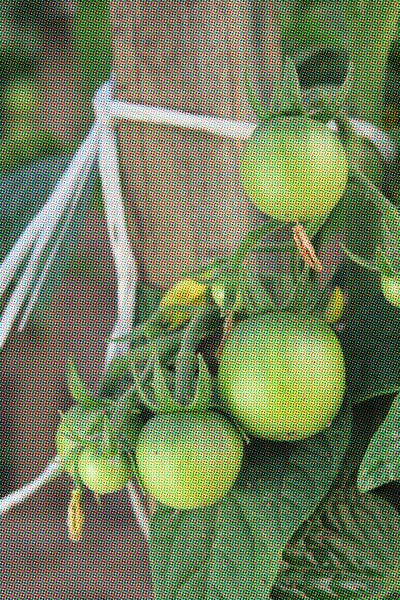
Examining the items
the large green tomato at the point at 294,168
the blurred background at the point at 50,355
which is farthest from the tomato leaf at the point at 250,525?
the blurred background at the point at 50,355

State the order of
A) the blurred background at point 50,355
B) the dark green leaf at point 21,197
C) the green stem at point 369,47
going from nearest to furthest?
the green stem at point 369,47, the dark green leaf at point 21,197, the blurred background at point 50,355

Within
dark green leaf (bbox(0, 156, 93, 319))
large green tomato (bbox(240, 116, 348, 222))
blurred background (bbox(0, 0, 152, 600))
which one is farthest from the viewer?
blurred background (bbox(0, 0, 152, 600))

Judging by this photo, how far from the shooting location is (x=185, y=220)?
0.33 m

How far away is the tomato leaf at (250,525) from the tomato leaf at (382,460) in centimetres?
4

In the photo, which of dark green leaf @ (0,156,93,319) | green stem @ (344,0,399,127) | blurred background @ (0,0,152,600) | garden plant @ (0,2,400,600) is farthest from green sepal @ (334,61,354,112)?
blurred background @ (0,0,152,600)

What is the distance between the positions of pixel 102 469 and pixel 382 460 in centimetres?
10

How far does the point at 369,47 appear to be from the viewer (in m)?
0.31

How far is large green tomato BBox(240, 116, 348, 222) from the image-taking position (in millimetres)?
189

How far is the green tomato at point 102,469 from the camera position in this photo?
0.22 meters

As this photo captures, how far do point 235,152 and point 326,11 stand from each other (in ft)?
0.32

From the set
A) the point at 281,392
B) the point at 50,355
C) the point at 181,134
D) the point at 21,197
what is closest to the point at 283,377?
the point at 281,392

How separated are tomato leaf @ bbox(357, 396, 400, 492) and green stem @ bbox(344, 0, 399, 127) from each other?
0.55 ft

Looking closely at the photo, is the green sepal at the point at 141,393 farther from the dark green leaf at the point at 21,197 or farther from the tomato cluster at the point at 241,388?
the dark green leaf at the point at 21,197

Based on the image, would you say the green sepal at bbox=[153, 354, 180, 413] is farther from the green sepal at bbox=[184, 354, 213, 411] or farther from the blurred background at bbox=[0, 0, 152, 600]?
the blurred background at bbox=[0, 0, 152, 600]
